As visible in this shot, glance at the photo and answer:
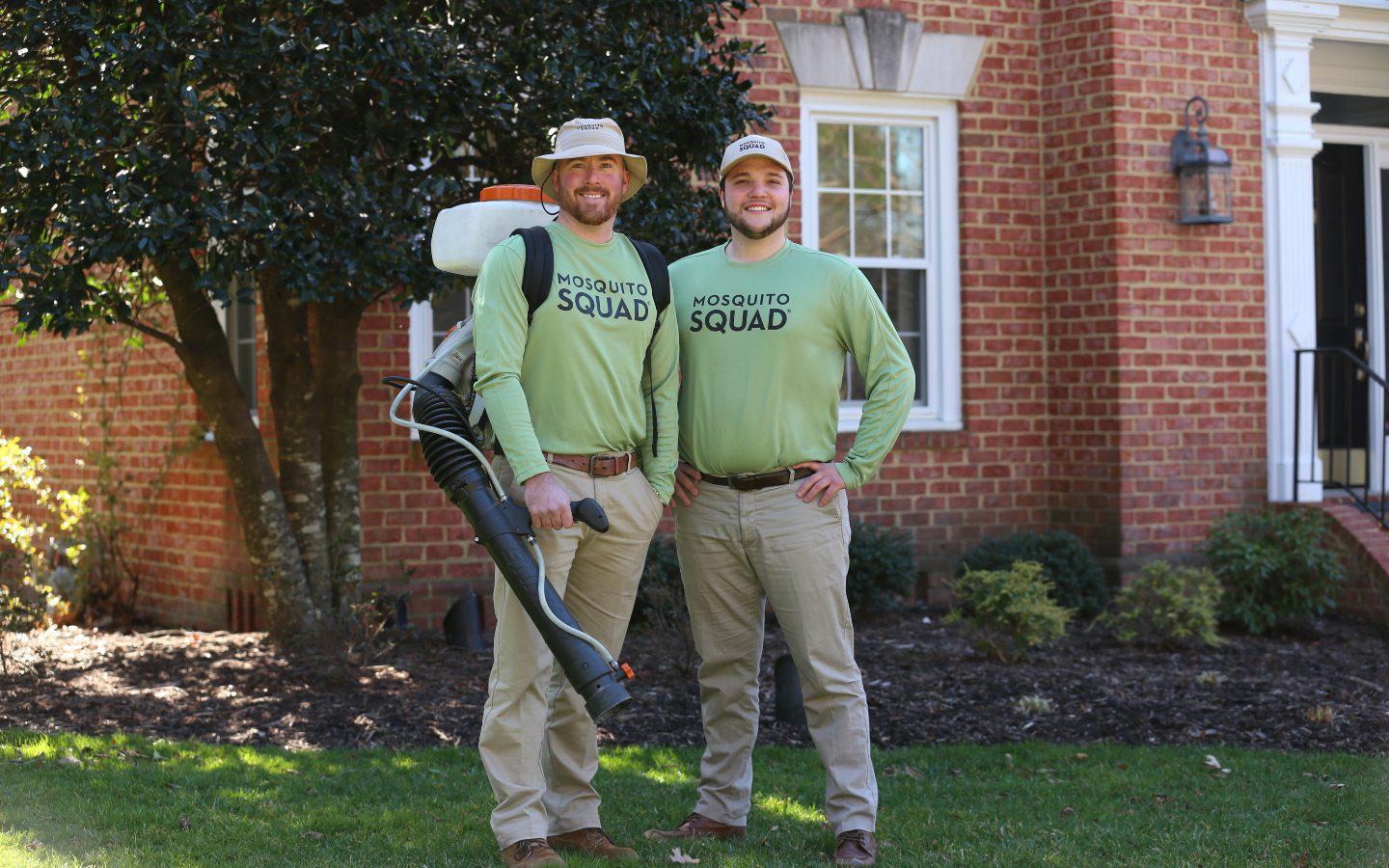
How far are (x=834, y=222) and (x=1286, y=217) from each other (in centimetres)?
304

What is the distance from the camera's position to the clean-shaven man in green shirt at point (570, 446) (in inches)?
160

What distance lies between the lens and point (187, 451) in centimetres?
922

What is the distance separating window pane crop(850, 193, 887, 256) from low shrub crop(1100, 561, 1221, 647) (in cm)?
285

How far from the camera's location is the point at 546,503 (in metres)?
4.02

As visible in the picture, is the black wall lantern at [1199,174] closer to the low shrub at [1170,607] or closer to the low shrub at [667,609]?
the low shrub at [1170,607]

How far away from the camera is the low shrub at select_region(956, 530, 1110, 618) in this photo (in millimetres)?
8977

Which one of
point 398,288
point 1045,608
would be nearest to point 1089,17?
point 1045,608

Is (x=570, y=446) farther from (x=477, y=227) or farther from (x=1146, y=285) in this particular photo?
(x=1146, y=285)

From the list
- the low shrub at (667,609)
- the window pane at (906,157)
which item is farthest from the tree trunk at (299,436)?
the window pane at (906,157)

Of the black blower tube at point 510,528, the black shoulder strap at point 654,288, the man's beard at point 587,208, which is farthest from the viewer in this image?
the black shoulder strap at point 654,288

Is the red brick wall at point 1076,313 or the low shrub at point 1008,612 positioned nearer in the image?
the low shrub at point 1008,612

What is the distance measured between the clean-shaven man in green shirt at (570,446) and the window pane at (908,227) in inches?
224

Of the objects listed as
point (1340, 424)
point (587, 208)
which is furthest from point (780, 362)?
point (1340, 424)

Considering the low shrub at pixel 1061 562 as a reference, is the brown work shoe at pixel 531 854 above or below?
below
